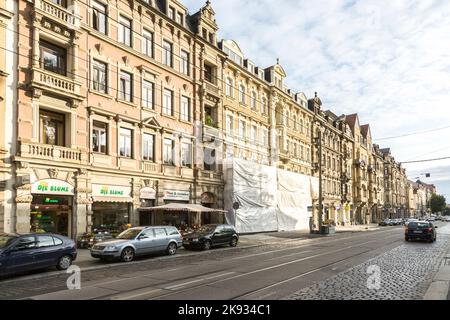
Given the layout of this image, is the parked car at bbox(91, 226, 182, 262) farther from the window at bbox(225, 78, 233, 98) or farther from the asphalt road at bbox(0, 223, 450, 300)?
the window at bbox(225, 78, 233, 98)

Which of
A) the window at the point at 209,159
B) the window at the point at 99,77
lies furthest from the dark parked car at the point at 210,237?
the window at the point at 99,77

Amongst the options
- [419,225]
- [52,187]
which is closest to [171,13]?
[52,187]

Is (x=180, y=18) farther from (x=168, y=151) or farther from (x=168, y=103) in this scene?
(x=168, y=151)

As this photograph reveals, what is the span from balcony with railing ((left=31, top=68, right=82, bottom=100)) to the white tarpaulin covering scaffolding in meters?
15.8

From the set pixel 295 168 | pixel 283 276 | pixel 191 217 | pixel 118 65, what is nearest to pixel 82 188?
pixel 118 65

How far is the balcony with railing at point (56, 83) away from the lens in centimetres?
2017

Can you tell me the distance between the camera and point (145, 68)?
2748 centimetres

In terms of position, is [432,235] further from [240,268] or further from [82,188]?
[82,188]

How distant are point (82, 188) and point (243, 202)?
1657cm

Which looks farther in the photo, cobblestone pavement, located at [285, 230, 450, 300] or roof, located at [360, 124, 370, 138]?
roof, located at [360, 124, 370, 138]

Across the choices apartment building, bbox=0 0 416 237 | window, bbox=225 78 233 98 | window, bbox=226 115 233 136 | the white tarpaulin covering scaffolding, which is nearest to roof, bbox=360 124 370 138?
the white tarpaulin covering scaffolding

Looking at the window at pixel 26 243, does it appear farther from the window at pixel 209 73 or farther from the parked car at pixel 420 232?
the parked car at pixel 420 232

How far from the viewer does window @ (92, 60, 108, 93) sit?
24.0m

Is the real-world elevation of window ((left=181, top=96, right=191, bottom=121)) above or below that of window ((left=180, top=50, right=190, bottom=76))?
below
